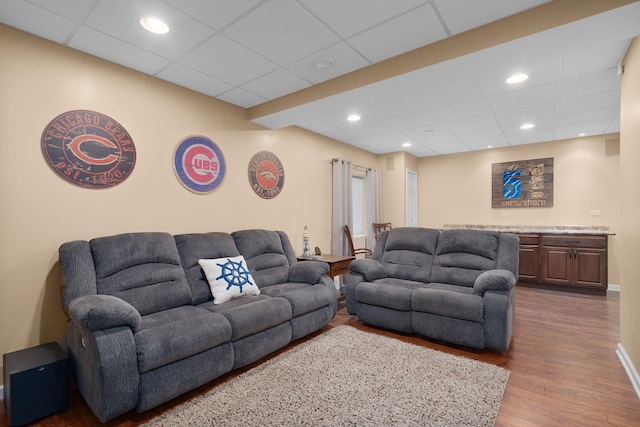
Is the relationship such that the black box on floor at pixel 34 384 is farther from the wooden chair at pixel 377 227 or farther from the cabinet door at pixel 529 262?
the cabinet door at pixel 529 262

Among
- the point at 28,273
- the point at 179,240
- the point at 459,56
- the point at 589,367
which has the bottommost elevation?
the point at 589,367

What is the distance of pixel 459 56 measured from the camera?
2.32 meters

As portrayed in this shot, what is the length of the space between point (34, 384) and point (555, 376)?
3550 mm

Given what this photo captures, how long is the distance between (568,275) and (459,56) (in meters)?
4.39

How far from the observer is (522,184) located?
5660 mm

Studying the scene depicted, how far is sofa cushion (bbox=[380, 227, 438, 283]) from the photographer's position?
3.58m

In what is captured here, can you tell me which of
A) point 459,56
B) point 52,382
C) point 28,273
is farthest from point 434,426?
point 28,273

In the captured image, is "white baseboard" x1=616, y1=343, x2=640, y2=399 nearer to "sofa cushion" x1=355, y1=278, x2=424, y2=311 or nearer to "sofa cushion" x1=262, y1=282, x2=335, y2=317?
"sofa cushion" x1=355, y1=278, x2=424, y2=311

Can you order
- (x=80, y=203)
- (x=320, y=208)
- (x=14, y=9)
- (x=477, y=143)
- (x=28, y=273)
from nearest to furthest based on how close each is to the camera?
1. (x=14, y=9)
2. (x=28, y=273)
3. (x=80, y=203)
4. (x=320, y=208)
5. (x=477, y=143)

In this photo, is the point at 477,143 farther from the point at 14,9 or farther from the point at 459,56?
the point at 14,9

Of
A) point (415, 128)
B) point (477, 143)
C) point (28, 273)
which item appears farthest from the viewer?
point (477, 143)

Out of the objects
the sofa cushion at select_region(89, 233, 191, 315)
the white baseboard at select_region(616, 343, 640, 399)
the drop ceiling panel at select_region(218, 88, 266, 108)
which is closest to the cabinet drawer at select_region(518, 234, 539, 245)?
the white baseboard at select_region(616, 343, 640, 399)

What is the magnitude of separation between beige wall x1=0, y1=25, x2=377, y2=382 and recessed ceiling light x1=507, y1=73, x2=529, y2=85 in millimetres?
2835

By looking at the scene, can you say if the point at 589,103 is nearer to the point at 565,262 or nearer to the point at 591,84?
the point at 591,84
